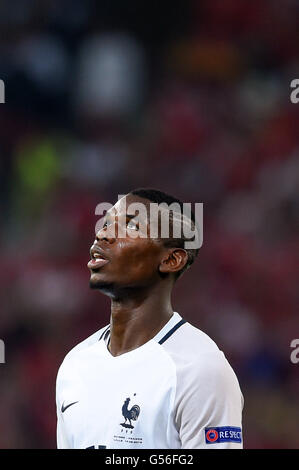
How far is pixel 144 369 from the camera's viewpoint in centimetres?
248

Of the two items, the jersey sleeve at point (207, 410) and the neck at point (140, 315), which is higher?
the neck at point (140, 315)

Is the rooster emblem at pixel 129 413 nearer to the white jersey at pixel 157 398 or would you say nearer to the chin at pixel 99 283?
the white jersey at pixel 157 398

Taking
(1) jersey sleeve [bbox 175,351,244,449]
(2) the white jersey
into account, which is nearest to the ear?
(2) the white jersey

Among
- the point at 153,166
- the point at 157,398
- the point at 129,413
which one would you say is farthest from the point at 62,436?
the point at 153,166

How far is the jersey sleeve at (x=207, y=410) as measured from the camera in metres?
2.30

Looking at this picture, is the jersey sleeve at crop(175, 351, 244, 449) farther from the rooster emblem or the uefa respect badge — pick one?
the rooster emblem

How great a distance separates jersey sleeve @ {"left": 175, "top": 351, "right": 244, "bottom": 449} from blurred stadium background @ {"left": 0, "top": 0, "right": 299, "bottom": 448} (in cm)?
300

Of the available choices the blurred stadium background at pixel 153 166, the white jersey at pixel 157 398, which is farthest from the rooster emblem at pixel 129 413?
the blurred stadium background at pixel 153 166

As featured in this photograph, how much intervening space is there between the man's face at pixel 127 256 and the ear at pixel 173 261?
0.02 metres

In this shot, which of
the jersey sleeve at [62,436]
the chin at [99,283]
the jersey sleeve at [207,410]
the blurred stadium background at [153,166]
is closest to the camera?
the jersey sleeve at [207,410]

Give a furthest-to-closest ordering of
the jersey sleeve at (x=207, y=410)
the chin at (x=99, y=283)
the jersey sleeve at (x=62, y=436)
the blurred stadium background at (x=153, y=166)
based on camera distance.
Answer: the blurred stadium background at (x=153, y=166), the jersey sleeve at (x=62, y=436), the chin at (x=99, y=283), the jersey sleeve at (x=207, y=410)

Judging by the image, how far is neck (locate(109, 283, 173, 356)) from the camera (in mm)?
2568

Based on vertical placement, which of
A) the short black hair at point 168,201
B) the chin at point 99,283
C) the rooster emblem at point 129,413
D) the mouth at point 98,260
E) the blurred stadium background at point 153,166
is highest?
the blurred stadium background at point 153,166
